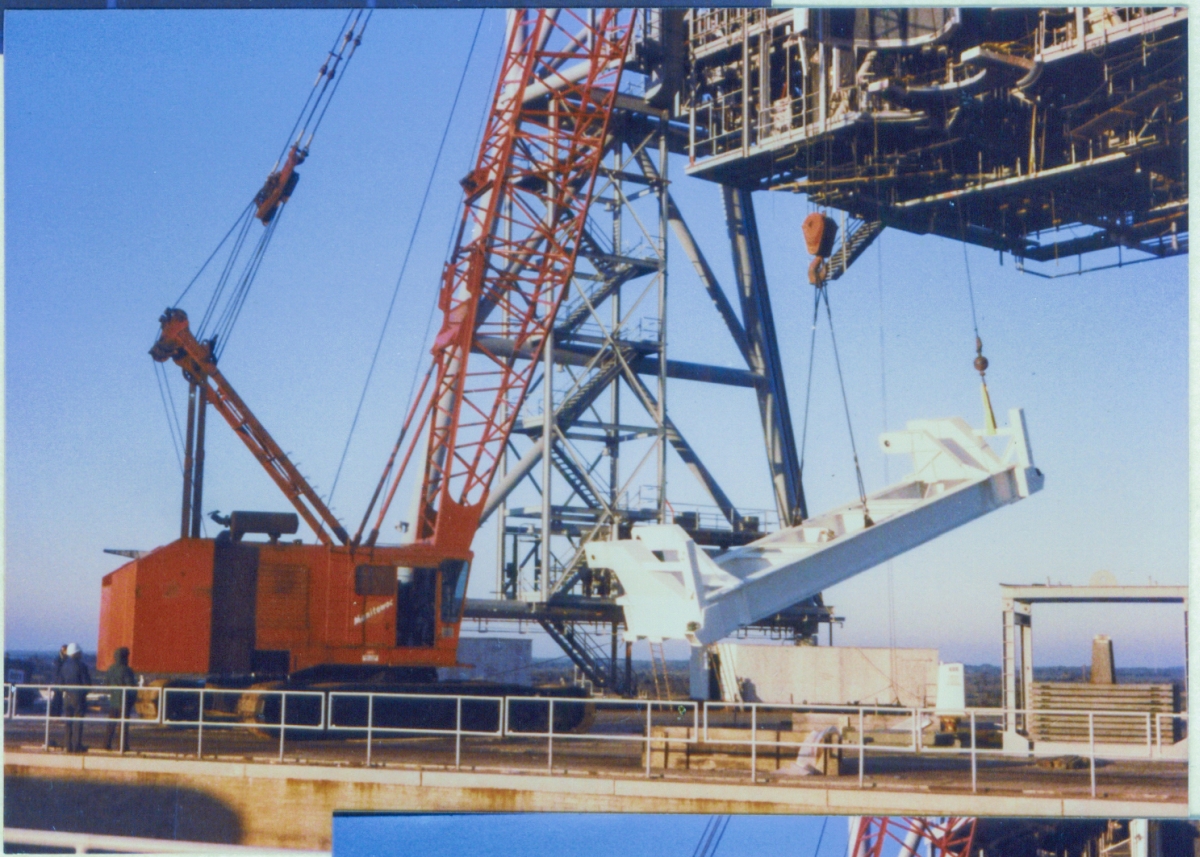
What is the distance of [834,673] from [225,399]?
1088cm

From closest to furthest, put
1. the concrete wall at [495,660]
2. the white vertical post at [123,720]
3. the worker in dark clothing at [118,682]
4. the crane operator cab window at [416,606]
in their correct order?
the white vertical post at [123,720] → the worker in dark clothing at [118,682] → the crane operator cab window at [416,606] → the concrete wall at [495,660]

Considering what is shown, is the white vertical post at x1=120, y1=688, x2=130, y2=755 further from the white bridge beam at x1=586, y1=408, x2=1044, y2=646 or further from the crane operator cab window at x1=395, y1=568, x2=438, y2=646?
the white bridge beam at x1=586, y1=408, x2=1044, y2=646

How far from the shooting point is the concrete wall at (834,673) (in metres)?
22.7

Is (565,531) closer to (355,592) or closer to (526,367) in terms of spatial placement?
(526,367)

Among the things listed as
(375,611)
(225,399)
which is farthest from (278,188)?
(375,611)

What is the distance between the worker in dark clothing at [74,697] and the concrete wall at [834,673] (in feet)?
35.9

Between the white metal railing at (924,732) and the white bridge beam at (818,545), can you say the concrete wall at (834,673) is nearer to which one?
the white metal railing at (924,732)

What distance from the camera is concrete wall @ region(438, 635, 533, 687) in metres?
22.1

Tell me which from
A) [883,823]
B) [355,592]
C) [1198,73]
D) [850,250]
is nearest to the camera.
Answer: [883,823]

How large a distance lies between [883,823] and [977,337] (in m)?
8.61

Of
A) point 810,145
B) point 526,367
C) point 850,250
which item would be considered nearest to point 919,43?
point 810,145

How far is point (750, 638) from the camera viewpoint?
1037 inches

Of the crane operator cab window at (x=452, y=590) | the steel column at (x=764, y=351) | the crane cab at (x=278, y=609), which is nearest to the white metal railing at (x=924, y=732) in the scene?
the crane operator cab window at (x=452, y=590)

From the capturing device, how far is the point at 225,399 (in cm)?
1994
